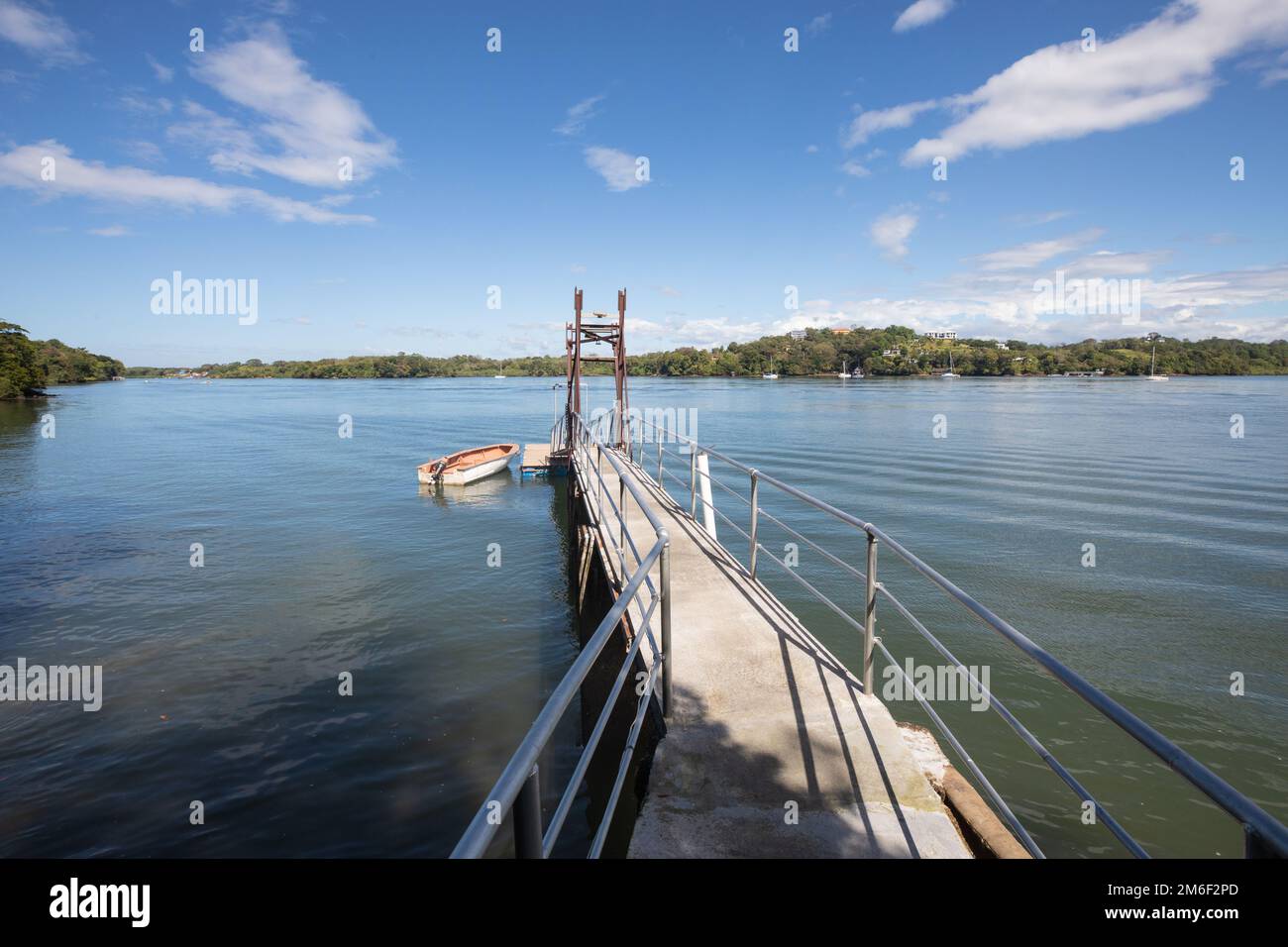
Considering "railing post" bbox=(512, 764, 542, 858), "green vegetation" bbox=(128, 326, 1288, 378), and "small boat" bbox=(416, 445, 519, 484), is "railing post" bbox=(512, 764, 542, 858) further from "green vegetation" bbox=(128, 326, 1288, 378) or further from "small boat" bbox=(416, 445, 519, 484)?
"green vegetation" bbox=(128, 326, 1288, 378)

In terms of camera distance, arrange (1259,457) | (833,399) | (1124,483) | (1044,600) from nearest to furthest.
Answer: (1044,600) → (1124,483) → (1259,457) → (833,399)

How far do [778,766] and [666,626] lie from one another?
1060 mm

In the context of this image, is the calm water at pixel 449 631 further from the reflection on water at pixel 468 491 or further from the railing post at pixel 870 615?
the railing post at pixel 870 615

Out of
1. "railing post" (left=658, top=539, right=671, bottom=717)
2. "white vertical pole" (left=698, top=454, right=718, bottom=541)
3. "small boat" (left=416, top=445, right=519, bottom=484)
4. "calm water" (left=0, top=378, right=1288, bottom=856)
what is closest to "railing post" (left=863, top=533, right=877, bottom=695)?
"railing post" (left=658, top=539, right=671, bottom=717)

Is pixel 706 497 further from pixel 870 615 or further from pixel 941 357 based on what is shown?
pixel 941 357

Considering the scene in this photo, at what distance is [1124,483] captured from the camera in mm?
22328

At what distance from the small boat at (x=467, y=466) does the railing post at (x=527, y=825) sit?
2635 centimetres

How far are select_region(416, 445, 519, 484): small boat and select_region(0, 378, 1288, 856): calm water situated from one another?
1.02 m

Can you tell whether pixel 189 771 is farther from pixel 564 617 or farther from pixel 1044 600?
pixel 1044 600

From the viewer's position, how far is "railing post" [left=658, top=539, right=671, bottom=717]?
4.13 meters

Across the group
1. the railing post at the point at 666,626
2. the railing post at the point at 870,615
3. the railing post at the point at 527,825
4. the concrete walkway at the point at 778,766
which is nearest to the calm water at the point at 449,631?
the railing post at the point at 870,615

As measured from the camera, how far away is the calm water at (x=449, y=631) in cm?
738

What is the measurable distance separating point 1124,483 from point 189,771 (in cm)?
2686
